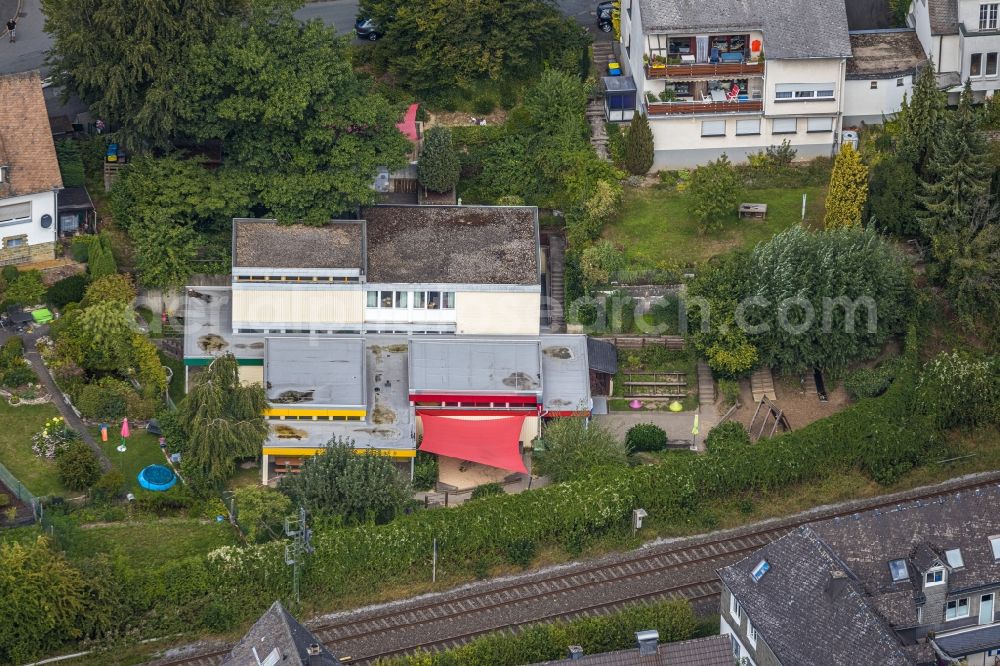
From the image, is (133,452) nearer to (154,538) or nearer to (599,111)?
(154,538)

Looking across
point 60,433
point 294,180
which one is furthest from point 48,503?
point 294,180

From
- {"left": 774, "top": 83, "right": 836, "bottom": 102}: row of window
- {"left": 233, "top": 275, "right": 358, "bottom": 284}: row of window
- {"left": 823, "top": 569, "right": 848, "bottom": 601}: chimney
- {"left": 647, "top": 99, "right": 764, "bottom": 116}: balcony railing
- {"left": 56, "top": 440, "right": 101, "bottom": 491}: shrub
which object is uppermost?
{"left": 774, "top": 83, "right": 836, "bottom": 102}: row of window

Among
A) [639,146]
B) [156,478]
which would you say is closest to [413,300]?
[156,478]

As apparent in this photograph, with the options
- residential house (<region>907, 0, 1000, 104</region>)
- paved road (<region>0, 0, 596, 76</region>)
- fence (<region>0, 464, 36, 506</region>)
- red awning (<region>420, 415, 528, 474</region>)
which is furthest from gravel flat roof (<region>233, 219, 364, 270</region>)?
residential house (<region>907, 0, 1000, 104</region>)

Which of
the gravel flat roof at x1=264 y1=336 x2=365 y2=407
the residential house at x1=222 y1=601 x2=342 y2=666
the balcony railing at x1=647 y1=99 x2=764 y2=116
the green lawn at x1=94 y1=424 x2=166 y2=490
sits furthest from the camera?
the balcony railing at x1=647 y1=99 x2=764 y2=116

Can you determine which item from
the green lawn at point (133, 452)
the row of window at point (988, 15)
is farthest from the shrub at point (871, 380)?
the green lawn at point (133, 452)

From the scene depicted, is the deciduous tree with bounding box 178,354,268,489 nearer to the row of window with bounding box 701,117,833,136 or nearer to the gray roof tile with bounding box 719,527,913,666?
the gray roof tile with bounding box 719,527,913,666
